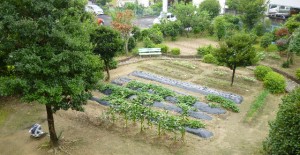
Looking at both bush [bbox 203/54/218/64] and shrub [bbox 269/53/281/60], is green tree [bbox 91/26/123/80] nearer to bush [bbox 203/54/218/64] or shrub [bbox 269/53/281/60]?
bush [bbox 203/54/218/64]

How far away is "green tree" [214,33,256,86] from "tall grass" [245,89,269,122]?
196cm

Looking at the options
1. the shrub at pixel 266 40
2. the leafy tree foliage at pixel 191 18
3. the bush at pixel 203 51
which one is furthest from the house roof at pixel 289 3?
the bush at pixel 203 51

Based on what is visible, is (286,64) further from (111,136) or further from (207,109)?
(111,136)

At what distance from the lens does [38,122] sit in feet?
49.7

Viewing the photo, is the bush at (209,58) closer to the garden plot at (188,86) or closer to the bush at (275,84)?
the garden plot at (188,86)

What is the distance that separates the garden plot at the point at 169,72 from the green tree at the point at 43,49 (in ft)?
32.7

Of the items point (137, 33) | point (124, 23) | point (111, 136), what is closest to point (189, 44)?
point (137, 33)

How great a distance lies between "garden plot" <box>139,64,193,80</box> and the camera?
2071 centimetres

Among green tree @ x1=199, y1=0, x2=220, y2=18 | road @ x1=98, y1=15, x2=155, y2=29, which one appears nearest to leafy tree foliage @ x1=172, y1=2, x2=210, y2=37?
green tree @ x1=199, y1=0, x2=220, y2=18

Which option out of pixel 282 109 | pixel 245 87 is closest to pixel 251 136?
pixel 282 109

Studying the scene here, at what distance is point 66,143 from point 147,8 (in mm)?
32193

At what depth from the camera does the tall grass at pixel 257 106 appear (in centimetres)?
1586

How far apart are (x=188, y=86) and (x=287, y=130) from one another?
8.94 meters

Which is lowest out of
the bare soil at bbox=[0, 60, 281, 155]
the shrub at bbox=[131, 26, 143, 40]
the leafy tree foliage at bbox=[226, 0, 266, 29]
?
the bare soil at bbox=[0, 60, 281, 155]
